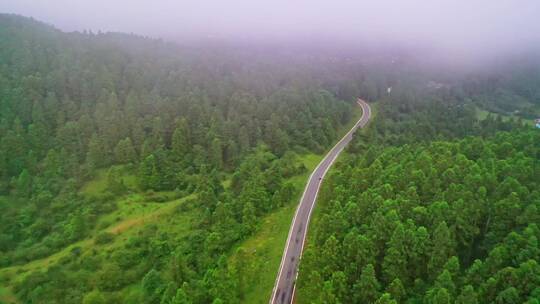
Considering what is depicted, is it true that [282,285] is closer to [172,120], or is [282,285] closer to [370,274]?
[370,274]

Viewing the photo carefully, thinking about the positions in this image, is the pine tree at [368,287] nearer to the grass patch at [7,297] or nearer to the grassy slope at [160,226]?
the grassy slope at [160,226]

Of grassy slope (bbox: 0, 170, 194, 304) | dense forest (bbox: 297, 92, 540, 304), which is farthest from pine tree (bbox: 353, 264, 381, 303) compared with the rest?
grassy slope (bbox: 0, 170, 194, 304)

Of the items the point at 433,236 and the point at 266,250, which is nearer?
the point at 433,236

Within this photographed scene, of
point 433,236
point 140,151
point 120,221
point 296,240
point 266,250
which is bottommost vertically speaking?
point 120,221

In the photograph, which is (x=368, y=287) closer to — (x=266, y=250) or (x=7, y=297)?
(x=266, y=250)

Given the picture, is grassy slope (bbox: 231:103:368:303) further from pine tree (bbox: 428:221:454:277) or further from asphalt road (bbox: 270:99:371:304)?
pine tree (bbox: 428:221:454:277)

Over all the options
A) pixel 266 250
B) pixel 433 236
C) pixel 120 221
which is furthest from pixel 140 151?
pixel 433 236
